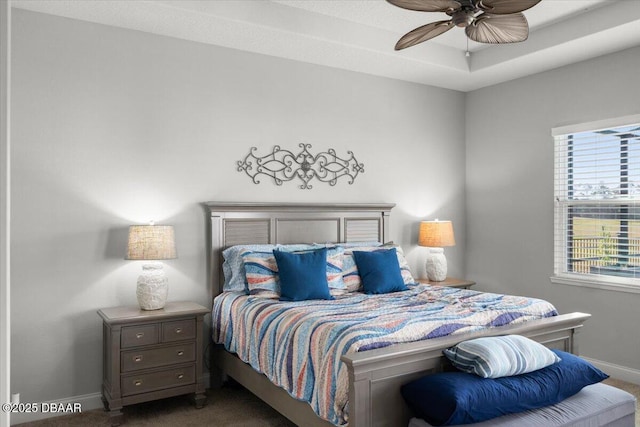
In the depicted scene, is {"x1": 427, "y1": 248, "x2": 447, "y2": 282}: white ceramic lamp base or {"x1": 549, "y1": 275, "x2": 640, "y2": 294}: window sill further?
{"x1": 427, "y1": 248, "x2": 447, "y2": 282}: white ceramic lamp base

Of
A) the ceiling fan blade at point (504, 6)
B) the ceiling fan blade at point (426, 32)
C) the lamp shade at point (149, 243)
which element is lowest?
the lamp shade at point (149, 243)

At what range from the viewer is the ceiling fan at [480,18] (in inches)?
97.6

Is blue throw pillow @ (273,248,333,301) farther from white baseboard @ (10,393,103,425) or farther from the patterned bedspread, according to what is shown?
white baseboard @ (10,393,103,425)

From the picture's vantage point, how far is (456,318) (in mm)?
2834

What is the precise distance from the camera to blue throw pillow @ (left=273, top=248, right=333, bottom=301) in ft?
11.2

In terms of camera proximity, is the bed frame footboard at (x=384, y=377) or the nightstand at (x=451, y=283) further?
the nightstand at (x=451, y=283)

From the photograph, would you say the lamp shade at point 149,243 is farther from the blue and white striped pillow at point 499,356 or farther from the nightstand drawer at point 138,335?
the blue and white striped pillow at point 499,356

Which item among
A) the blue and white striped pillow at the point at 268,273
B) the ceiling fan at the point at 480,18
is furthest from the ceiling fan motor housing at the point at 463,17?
the blue and white striped pillow at the point at 268,273

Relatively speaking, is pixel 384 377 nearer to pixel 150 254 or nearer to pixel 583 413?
pixel 583 413

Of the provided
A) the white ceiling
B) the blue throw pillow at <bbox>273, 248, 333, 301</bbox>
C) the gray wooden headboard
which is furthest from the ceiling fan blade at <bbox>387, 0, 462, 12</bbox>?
the gray wooden headboard

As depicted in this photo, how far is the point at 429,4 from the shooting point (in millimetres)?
2514

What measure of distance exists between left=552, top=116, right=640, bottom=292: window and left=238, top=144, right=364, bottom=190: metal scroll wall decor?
1853mm

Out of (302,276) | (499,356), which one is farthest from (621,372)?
(302,276)

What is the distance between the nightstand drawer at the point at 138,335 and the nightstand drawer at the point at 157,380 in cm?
21
